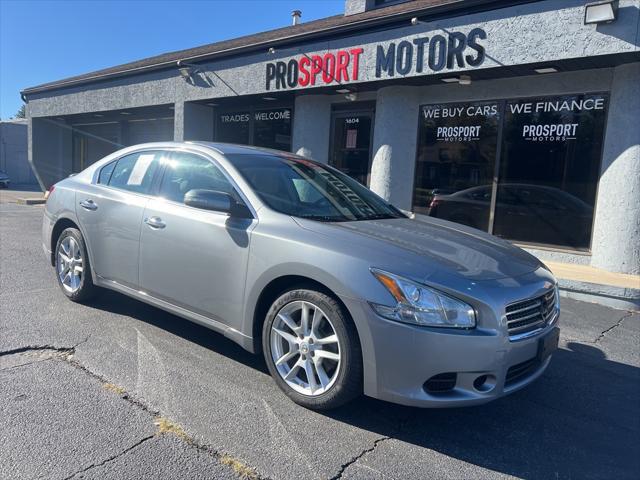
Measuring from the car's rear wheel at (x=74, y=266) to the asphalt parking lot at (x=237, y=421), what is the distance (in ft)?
1.83

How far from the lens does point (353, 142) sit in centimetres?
1088

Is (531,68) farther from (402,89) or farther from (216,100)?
(216,100)

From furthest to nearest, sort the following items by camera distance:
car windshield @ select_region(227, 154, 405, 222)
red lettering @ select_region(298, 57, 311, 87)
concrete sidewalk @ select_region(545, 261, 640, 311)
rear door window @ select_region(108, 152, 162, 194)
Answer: red lettering @ select_region(298, 57, 311, 87), concrete sidewalk @ select_region(545, 261, 640, 311), rear door window @ select_region(108, 152, 162, 194), car windshield @ select_region(227, 154, 405, 222)

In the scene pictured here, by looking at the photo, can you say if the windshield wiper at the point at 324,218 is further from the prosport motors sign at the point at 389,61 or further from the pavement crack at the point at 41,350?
the prosport motors sign at the point at 389,61

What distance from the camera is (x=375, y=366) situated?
2.90m

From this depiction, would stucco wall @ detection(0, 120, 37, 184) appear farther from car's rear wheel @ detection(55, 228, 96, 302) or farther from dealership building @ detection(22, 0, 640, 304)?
car's rear wheel @ detection(55, 228, 96, 302)

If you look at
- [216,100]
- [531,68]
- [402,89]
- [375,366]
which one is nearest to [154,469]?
[375,366]

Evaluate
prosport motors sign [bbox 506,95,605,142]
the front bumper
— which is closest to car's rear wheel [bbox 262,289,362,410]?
the front bumper

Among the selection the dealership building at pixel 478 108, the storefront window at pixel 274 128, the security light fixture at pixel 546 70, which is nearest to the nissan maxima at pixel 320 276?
the dealership building at pixel 478 108

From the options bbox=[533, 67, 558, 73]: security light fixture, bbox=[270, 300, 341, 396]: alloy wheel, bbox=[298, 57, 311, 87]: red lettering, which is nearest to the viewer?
bbox=[270, 300, 341, 396]: alloy wheel

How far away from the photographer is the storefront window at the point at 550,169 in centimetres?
798

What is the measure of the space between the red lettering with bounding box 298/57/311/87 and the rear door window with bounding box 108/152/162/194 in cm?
595

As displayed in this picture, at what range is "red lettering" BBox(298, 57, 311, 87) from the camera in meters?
10.2

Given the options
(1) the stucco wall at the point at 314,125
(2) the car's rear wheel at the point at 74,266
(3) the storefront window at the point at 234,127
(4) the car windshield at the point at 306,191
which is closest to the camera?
(4) the car windshield at the point at 306,191
